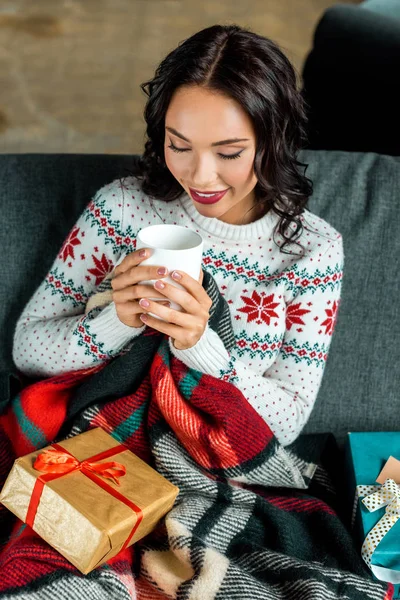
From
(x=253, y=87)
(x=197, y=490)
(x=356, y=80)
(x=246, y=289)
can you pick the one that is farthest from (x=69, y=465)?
(x=356, y=80)

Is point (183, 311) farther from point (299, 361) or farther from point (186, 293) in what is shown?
point (299, 361)

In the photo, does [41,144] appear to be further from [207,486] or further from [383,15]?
[207,486]

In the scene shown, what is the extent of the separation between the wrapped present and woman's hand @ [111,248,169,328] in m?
0.21

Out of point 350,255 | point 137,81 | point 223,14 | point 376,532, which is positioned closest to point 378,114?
point 350,255

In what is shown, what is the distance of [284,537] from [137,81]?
3.10 metres

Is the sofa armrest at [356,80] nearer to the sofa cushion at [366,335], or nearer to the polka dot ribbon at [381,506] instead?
the sofa cushion at [366,335]

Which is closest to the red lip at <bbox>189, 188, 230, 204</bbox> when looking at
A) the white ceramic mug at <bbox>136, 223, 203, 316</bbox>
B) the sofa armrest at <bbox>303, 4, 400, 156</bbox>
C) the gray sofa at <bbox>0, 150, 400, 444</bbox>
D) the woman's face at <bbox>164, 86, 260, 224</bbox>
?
the woman's face at <bbox>164, 86, 260, 224</bbox>

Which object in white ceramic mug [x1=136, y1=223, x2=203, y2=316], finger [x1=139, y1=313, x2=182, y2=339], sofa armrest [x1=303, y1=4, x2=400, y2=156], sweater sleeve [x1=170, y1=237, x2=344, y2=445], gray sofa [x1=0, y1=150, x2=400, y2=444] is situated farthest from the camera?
sofa armrest [x1=303, y1=4, x2=400, y2=156]

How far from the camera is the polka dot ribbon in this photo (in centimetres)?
123

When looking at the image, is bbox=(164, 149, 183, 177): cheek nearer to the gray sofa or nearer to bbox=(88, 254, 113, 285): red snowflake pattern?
bbox=(88, 254, 113, 285): red snowflake pattern

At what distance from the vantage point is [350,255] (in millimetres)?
1573

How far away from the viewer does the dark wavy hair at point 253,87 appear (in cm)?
119

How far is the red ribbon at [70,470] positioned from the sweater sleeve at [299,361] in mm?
299

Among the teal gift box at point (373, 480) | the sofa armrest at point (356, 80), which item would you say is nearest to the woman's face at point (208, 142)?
the teal gift box at point (373, 480)
